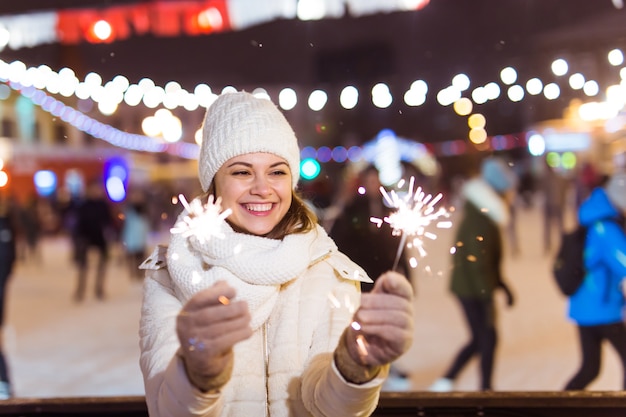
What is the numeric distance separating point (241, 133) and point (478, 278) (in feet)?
8.87

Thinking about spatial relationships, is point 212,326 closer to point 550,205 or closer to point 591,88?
point 591,88

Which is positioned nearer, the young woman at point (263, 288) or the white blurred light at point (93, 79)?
the young woman at point (263, 288)

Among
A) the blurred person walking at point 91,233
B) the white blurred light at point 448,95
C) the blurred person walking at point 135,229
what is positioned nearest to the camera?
the white blurred light at point 448,95

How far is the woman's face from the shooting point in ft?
5.04

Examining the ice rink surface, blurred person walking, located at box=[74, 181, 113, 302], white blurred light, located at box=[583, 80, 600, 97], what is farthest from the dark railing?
blurred person walking, located at box=[74, 181, 113, 302]

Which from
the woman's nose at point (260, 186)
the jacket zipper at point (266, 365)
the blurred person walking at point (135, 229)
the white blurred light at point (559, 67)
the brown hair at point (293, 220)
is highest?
the white blurred light at point (559, 67)

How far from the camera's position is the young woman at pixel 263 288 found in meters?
A: 1.35

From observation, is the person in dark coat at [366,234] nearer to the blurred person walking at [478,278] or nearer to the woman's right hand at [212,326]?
the blurred person walking at [478,278]

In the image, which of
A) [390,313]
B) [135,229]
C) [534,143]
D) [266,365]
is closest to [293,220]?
[266,365]

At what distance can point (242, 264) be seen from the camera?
1.45m

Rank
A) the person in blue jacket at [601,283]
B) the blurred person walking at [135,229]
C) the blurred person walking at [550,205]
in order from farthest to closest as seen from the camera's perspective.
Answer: the blurred person walking at [550,205] → the blurred person walking at [135,229] → the person in blue jacket at [601,283]

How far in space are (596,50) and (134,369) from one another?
3643mm

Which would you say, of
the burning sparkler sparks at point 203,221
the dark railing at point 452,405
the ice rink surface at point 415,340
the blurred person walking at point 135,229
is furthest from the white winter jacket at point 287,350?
the blurred person walking at point 135,229

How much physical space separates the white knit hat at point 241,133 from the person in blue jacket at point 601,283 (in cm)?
241
